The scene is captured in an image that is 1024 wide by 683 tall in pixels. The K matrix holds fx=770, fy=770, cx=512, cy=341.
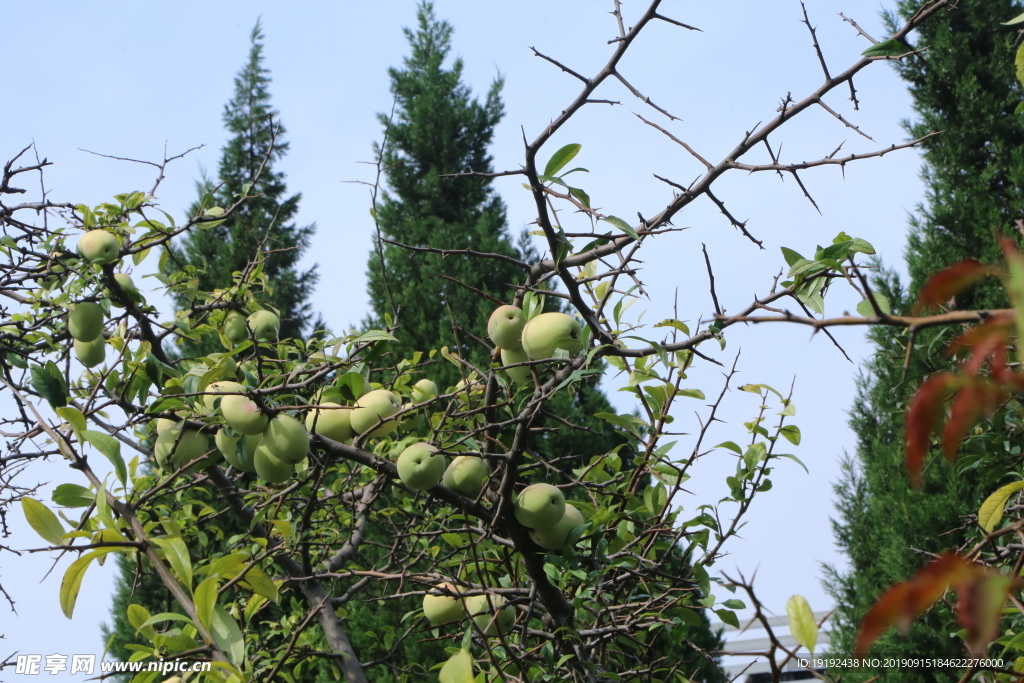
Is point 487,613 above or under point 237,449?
under

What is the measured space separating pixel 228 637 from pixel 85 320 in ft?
5.11

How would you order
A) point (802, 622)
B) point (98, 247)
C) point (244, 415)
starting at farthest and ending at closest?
point (98, 247) < point (244, 415) < point (802, 622)

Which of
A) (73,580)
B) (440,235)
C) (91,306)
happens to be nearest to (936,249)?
(440,235)

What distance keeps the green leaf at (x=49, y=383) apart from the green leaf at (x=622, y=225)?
1160mm

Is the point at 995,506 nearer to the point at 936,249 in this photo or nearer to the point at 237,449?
the point at 237,449

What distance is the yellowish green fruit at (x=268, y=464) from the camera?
5.34 ft

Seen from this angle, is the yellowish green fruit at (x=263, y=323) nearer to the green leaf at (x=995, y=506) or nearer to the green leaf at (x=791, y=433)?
the green leaf at (x=791, y=433)

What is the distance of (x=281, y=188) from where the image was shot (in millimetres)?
9258

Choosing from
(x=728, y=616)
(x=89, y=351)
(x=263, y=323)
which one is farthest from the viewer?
(x=263, y=323)

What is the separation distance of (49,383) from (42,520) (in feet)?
1.77

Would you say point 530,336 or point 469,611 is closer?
point 530,336

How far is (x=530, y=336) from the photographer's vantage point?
5.29ft

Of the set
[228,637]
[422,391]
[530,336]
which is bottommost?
[228,637]

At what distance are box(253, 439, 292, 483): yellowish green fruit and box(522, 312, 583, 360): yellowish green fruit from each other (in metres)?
0.58
